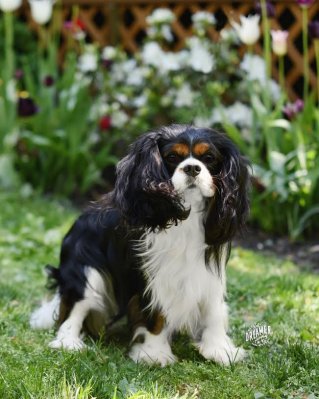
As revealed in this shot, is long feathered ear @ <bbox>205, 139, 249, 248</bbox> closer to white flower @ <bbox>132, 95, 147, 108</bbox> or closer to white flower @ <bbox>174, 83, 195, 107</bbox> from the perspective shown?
white flower @ <bbox>174, 83, 195, 107</bbox>

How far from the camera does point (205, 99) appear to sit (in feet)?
22.7

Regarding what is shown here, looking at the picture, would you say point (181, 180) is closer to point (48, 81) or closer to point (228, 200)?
point (228, 200)

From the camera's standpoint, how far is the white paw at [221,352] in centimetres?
332

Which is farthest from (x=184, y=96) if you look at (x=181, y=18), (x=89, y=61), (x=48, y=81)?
(x=181, y=18)

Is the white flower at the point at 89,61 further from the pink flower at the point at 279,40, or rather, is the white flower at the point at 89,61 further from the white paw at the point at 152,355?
the white paw at the point at 152,355

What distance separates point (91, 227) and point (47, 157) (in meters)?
3.47

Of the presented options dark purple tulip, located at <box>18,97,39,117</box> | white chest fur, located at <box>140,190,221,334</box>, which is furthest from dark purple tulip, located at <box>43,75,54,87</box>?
white chest fur, located at <box>140,190,221,334</box>

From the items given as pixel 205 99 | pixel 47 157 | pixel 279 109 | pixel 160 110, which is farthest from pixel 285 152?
pixel 47 157

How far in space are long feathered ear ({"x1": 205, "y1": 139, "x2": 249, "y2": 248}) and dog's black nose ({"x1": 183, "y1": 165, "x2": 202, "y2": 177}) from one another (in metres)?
0.15

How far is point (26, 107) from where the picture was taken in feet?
21.6

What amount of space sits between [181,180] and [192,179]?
0.15ft

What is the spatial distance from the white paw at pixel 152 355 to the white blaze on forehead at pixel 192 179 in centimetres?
80

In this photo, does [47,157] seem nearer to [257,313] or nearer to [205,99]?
[205,99]

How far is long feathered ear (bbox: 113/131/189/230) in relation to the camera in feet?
9.95
